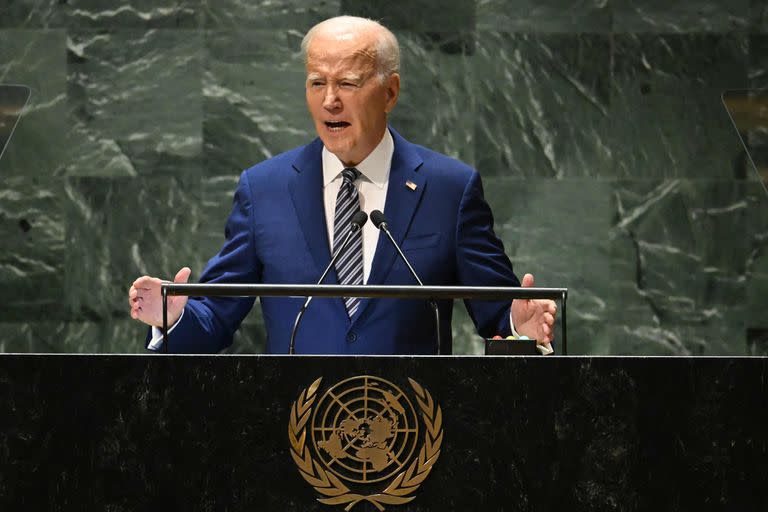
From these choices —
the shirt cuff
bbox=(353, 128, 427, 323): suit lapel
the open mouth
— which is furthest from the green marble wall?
the shirt cuff

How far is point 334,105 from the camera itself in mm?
3615

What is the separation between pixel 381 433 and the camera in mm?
2398

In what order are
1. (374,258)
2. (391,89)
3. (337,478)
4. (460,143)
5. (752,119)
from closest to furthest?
(337,478) < (374,258) < (391,89) < (752,119) < (460,143)

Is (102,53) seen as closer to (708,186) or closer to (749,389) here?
(708,186)

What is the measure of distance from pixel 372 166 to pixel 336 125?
0.17 meters

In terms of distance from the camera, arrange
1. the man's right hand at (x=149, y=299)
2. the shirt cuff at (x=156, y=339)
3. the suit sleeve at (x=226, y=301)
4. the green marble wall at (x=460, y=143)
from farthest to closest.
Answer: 1. the green marble wall at (x=460, y=143)
2. the suit sleeve at (x=226, y=301)
3. the shirt cuff at (x=156, y=339)
4. the man's right hand at (x=149, y=299)

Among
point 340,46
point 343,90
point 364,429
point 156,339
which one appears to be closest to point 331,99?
point 343,90

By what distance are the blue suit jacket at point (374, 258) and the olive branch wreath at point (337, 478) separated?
0.94m

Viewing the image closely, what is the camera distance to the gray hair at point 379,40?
3.67 metres

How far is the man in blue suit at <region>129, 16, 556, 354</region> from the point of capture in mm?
3477

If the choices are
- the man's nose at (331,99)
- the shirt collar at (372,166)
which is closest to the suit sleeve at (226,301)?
the shirt collar at (372,166)

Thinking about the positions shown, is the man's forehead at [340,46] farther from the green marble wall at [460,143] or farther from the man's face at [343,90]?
the green marble wall at [460,143]

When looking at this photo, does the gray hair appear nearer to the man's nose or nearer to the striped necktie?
the man's nose

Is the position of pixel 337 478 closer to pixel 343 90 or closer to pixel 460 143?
pixel 343 90
